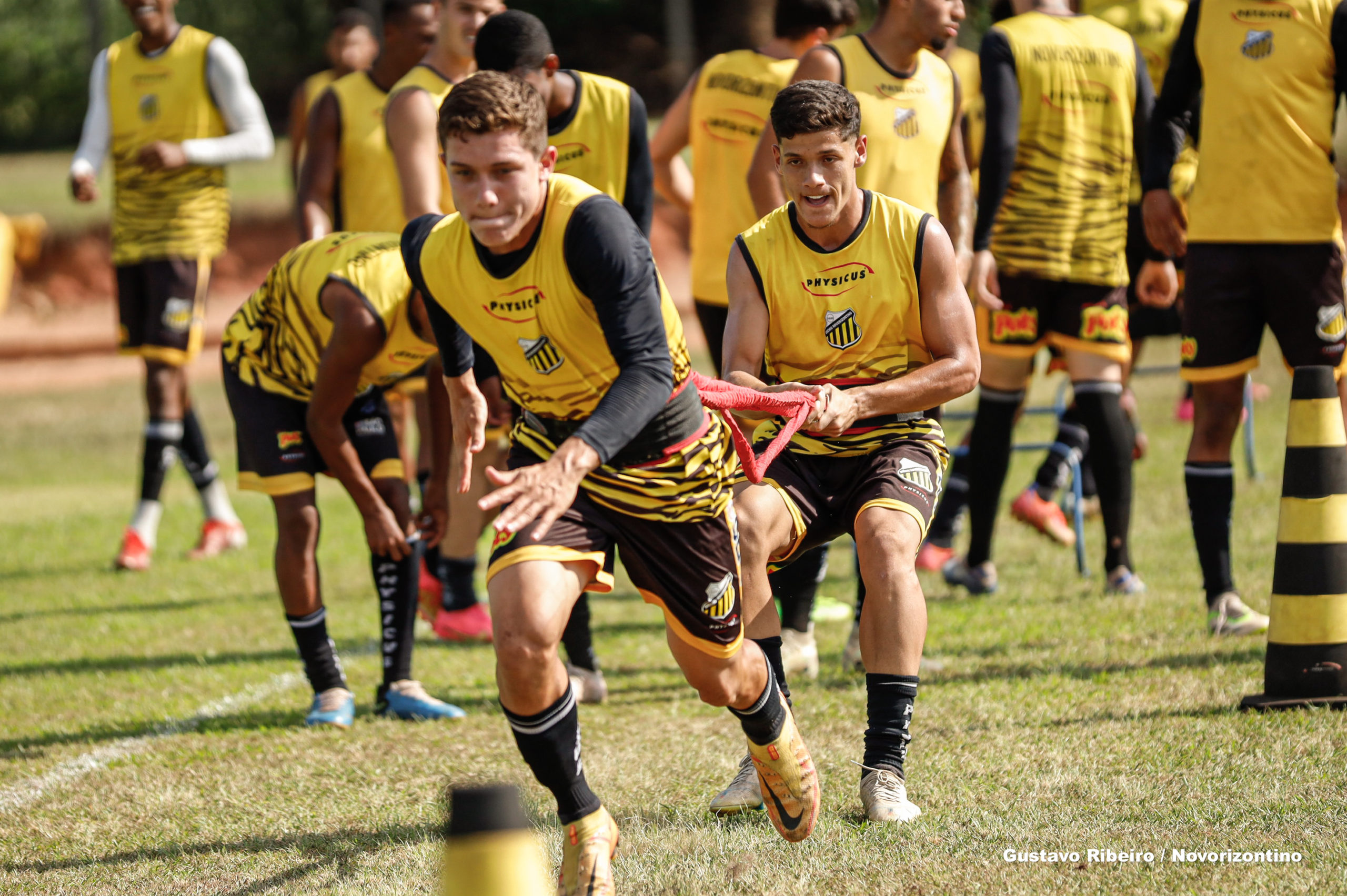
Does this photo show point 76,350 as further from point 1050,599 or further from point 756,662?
point 756,662

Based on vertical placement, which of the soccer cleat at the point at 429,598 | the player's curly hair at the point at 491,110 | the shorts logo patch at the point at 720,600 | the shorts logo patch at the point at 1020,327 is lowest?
the soccer cleat at the point at 429,598

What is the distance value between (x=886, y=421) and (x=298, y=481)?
7.03ft

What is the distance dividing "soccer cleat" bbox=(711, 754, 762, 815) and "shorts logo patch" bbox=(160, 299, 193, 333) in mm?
5315

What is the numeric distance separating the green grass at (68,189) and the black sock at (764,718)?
97.1 feet

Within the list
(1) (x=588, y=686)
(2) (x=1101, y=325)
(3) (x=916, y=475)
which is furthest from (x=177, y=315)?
(3) (x=916, y=475)

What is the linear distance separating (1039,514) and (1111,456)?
1035 mm

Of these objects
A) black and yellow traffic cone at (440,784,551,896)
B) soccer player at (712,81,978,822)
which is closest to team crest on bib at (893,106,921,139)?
soccer player at (712,81,978,822)

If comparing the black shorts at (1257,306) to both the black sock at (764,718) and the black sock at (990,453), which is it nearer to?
the black sock at (990,453)

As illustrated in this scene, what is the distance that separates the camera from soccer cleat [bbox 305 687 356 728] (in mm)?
5137

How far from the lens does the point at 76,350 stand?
25219 mm

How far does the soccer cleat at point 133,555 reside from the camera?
325 inches

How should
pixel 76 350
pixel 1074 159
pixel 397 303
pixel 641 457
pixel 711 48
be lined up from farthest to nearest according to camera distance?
pixel 711 48
pixel 76 350
pixel 1074 159
pixel 397 303
pixel 641 457

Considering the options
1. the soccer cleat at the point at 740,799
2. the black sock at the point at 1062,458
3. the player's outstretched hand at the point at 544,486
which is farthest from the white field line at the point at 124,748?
the black sock at the point at 1062,458

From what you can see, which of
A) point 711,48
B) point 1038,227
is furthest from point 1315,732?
point 711,48
